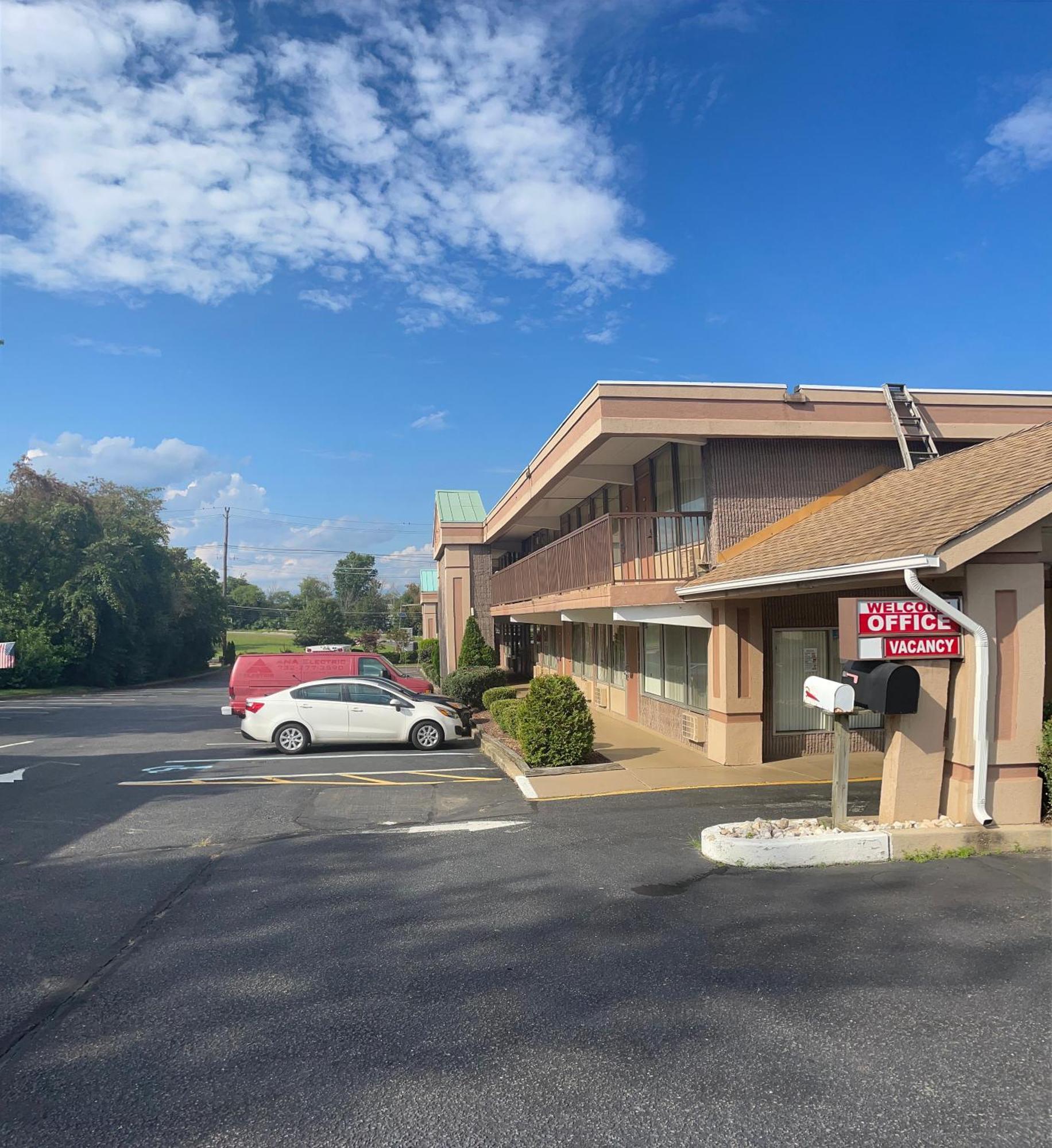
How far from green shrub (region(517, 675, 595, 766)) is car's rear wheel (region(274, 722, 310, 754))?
16.5 ft

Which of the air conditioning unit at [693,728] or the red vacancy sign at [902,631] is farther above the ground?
the red vacancy sign at [902,631]

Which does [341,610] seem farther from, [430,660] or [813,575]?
[813,575]

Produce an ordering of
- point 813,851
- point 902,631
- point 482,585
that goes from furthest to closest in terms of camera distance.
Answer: point 482,585 → point 902,631 → point 813,851

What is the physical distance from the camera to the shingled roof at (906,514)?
6.89 m

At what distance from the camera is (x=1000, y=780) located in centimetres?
673

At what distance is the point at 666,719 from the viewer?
1466 centimetres

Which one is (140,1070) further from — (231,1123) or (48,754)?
(48,754)

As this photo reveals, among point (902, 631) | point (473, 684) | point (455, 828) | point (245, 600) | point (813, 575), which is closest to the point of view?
point (902, 631)

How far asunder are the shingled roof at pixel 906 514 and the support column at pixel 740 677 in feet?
2.08

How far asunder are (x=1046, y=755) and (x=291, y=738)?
37.7 ft

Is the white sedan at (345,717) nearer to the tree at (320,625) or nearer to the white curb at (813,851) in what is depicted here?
the white curb at (813,851)

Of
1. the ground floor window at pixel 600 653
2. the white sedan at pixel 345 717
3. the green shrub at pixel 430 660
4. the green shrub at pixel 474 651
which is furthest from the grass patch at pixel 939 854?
the green shrub at pixel 430 660

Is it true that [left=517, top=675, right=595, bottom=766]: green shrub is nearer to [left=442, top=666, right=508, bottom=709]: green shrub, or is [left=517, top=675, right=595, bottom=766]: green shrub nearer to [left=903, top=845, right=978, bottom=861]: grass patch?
[left=903, top=845, right=978, bottom=861]: grass patch

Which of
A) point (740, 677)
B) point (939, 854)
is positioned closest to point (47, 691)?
point (740, 677)
